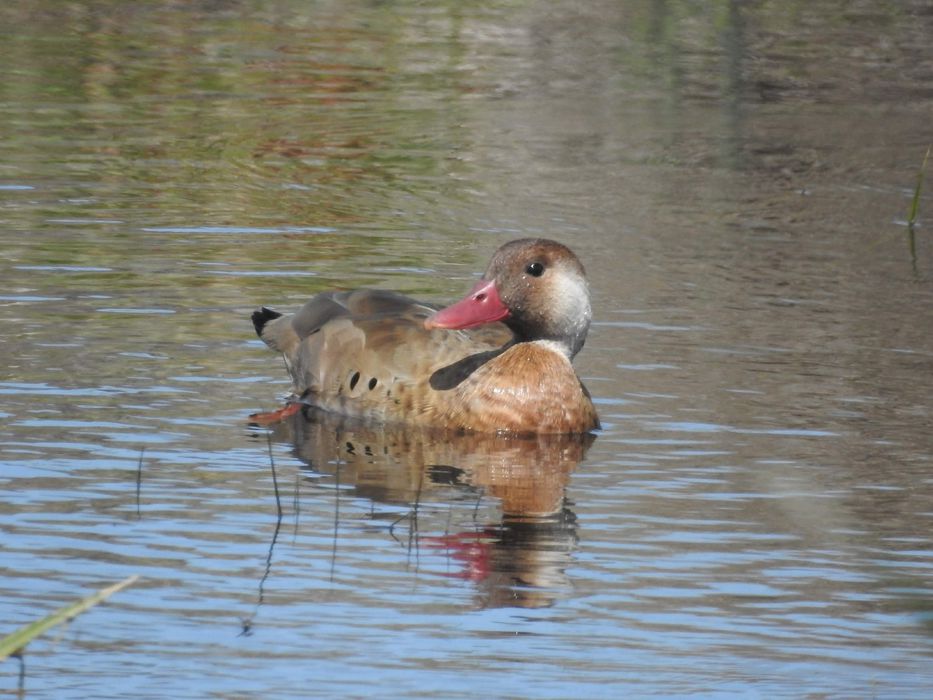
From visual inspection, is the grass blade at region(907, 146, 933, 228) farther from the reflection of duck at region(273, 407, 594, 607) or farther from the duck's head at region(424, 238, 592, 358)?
the reflection of duck at region(273, 407, 594, 607)

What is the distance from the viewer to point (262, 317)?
10.7m

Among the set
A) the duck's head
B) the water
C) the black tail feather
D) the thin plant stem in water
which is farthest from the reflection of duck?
the thin plant stem in water

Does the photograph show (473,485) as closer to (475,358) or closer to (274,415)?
(475,358)

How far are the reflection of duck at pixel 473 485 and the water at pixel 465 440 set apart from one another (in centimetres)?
3

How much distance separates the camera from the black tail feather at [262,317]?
10.6 meters

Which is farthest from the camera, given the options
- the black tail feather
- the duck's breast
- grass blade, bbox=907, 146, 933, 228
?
grass blade, bbox=907, 146, 933, 228

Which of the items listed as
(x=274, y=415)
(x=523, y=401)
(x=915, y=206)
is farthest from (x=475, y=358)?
(x=915, y=206)

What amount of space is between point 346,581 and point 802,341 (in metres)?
4.93

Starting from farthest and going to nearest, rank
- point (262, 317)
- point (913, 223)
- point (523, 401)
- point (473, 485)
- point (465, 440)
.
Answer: point (913, 223) → point (262, 317) → point (523, 401) → point (465, 440) → point (473, 485)

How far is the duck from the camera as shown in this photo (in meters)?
9.66

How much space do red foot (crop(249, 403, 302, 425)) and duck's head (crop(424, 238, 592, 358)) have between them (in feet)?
2.96

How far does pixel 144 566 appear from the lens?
708 cm

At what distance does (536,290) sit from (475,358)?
458mm

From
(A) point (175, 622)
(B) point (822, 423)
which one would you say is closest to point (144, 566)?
(A) point (175, 622)
